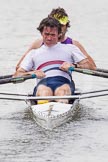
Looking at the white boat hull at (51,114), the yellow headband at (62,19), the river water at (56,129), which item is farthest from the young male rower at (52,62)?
the yellow headband at (62,19)

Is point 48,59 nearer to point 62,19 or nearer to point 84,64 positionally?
point 84,64

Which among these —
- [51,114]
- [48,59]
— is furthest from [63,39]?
[51,114]

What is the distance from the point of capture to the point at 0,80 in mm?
13812

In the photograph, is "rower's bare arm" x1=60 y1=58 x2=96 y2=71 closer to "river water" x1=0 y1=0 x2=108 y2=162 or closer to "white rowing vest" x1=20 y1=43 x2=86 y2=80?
"white rowing vest" x1=20 y1=43 x2=86 y2=80

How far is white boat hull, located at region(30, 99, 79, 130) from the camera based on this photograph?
42.1 ft

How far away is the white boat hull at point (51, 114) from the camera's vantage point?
42.1ft

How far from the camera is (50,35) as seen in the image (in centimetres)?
1368

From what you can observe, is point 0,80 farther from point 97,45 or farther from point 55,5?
point 55,5

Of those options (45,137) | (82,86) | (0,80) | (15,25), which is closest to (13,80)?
(0,80)

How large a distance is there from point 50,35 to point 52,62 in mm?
561

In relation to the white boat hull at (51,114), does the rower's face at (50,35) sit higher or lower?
higher

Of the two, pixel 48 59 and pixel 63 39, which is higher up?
pixel 63 39

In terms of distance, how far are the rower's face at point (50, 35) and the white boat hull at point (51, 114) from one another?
1.16 m

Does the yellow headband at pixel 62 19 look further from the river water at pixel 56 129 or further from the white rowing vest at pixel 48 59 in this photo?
the river water at pixel 56 129
